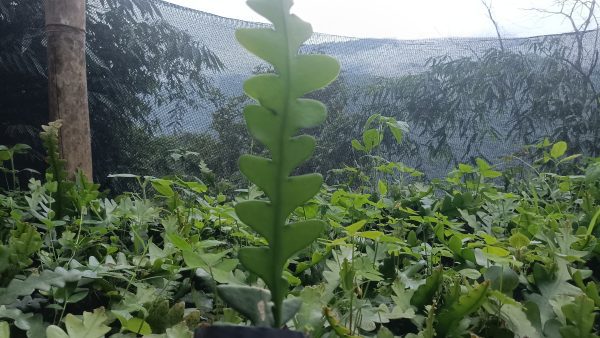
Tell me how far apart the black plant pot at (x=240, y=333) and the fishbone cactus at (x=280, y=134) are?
0.06 meters

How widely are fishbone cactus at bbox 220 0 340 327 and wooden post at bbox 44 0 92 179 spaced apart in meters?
1.03

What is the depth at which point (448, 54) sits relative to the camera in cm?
363

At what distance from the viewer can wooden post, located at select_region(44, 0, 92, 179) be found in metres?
1.18

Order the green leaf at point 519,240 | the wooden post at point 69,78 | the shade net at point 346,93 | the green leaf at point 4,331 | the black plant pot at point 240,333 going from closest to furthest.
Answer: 1. the black plant pot at point 240,333
2. the green leaf at point 4,331
3. the green leaf at point 519,240
4. the wooden post at point 69,78
5. the shade net at point 346,93

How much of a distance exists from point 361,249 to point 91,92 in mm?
2618

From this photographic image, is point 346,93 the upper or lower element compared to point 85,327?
lower

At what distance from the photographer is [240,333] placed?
0.19m

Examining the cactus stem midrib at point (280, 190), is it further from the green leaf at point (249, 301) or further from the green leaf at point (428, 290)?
the green leaf at point (428, 290)

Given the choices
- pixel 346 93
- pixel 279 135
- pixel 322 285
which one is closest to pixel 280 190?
pixel 279 135

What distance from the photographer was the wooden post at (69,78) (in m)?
1.18

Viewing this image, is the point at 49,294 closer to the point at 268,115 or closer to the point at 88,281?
the point at 88,281

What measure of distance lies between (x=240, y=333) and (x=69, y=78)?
1.21 metres

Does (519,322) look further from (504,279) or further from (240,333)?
(240,333)

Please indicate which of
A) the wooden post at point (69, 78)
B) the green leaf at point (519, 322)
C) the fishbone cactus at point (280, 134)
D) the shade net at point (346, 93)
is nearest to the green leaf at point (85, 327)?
the fishbone cactus at point (280, 134)
